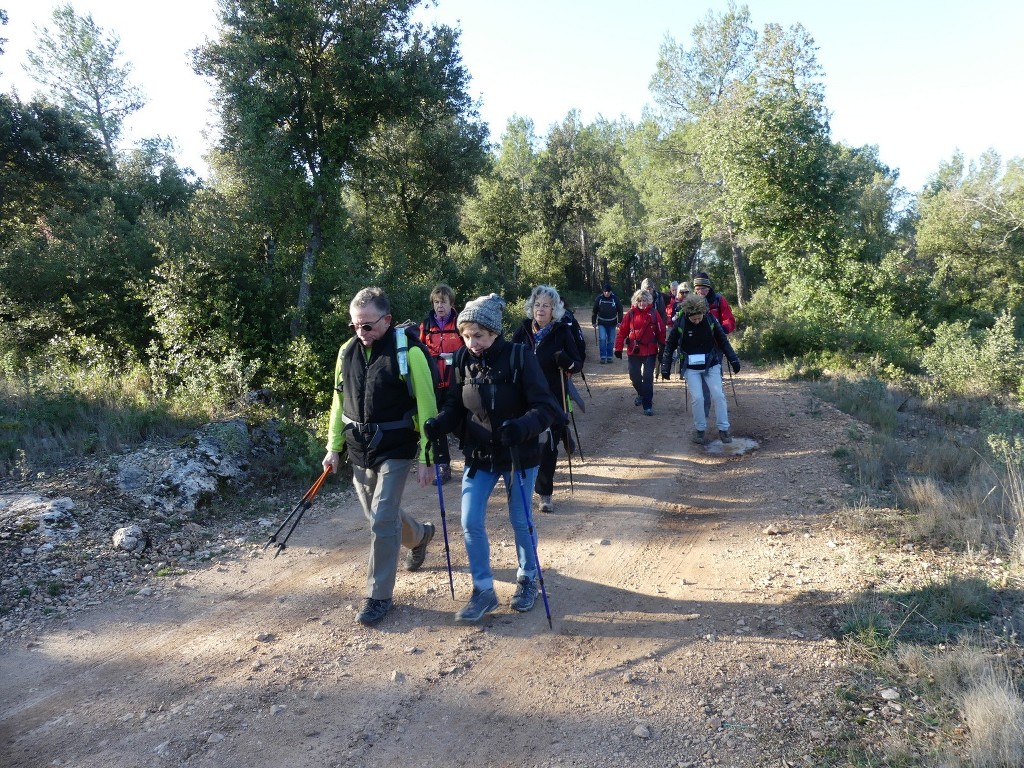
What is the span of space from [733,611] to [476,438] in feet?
7.23

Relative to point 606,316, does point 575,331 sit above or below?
below

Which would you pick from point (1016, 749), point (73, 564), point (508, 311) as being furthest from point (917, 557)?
point (508, 311)

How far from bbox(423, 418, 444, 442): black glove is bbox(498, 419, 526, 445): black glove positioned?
455 mm

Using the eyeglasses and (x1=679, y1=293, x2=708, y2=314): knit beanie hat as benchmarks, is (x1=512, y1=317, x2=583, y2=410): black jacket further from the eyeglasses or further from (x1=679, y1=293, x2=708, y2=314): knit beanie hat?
the eyeglasses

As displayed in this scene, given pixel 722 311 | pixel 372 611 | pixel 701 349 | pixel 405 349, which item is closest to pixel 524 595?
pixel 372 611

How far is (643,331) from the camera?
981 cm

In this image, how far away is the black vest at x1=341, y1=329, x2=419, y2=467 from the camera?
169 inches

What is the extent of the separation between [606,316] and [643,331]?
190 inches

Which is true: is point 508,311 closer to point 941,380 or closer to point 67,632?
point 941,380

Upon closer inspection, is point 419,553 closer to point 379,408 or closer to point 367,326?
point 379,408

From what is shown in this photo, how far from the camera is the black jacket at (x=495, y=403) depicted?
4.16m

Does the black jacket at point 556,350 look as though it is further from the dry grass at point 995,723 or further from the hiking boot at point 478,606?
the dry grass at point 995,723

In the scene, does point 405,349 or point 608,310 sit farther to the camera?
point 608,310

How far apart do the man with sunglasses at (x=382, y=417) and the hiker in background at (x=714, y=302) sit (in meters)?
5.96
